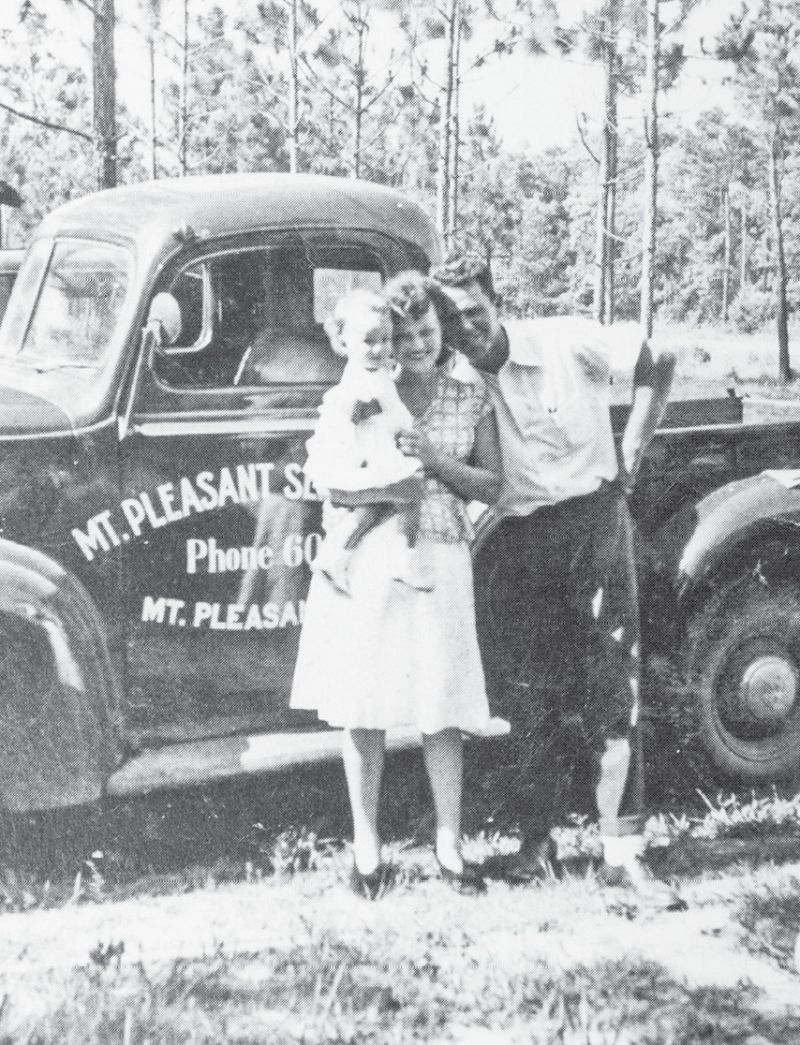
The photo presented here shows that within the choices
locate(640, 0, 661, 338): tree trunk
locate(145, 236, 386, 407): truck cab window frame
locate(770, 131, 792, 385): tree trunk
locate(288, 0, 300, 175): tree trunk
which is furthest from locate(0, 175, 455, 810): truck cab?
locate(288, 0, 300, 175): tree trunk

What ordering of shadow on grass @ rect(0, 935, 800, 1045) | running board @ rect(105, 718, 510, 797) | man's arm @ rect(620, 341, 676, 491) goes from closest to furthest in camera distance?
shadow on grass @ rect(0, 935, 800, 1045), running board @ rect(105, 718, 510, 797), man's arm @ rect(620, 341, 676, 491)

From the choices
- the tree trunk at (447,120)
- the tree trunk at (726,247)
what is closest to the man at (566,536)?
Answer: the tree trunk at (726,247)

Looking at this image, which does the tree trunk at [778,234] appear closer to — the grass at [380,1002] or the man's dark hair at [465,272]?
the man's dark hair at [465,272]

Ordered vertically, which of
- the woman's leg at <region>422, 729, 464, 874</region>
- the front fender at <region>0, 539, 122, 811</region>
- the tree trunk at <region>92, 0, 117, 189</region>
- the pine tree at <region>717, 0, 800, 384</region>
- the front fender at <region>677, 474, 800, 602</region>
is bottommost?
the woman's leg at <region>422, 729, 464, 874</region>

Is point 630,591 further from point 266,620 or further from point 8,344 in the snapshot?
point 8,344

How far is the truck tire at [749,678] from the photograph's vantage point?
175 inches

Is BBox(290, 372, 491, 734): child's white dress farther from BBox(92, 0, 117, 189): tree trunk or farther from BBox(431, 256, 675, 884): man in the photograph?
BBox(92, 0, 117, 189): tree trunk

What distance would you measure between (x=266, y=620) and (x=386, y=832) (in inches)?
33.1

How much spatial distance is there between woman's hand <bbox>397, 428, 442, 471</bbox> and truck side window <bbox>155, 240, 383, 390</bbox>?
19.5 inches

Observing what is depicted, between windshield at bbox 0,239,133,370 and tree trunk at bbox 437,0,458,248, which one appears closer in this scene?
windshield at bbox 0,239,133,370

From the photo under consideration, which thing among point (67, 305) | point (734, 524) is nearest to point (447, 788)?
point (734, 524)

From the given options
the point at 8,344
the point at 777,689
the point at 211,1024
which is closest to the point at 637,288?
the point at 777,689

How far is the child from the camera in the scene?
135 inches

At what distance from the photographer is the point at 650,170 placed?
529cm
